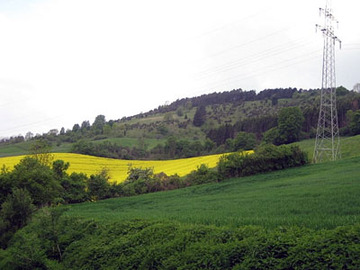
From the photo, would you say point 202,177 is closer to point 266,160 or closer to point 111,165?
point 266,160

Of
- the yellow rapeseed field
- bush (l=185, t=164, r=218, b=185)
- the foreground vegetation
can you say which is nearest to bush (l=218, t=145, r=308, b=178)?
bush (l=185, t=164, r=218, b=185)

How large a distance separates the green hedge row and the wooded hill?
6780cm

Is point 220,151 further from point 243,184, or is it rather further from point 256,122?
point 243,184

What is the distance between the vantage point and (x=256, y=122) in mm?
102375

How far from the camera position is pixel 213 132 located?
11025 centimetres

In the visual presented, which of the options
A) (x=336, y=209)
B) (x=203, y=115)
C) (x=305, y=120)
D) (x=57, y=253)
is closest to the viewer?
(x=336, y=209)

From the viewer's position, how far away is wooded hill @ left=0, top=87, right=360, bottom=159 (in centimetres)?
8038

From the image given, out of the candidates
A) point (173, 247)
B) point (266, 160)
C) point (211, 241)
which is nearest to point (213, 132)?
point (266, 160)

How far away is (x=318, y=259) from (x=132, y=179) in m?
44.3

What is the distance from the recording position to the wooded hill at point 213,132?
8038 centimetres

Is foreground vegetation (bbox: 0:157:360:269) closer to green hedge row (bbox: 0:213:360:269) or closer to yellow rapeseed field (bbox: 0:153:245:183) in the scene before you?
green hedge row (bbox: 0:213:360:269)

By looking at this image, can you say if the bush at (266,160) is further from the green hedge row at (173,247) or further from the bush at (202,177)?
the green hedge row at (173,247)

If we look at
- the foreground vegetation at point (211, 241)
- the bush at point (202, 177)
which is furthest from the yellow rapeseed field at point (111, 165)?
the foreground vegetation at point (211, 241)

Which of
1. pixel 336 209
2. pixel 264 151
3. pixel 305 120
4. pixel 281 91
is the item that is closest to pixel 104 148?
pixel 305 120
